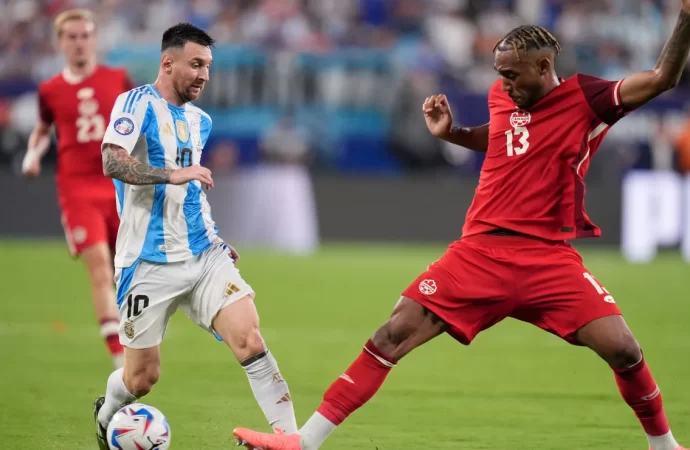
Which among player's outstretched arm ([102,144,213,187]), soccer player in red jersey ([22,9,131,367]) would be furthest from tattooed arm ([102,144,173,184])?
soccer player in red jersey ([22,9,131,367])

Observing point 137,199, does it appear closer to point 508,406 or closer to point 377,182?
point 508,406

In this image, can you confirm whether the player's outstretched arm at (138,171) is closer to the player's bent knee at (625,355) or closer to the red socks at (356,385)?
the red socks at (356,385)

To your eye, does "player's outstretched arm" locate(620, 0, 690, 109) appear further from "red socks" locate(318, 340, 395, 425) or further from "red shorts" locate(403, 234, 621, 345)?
"red socks" locate(318, 340, 395, 425)

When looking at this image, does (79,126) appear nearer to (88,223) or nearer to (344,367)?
(88,223)

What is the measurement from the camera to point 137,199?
18.8 ft

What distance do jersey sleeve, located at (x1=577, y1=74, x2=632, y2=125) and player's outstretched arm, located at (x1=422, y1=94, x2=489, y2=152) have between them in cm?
70

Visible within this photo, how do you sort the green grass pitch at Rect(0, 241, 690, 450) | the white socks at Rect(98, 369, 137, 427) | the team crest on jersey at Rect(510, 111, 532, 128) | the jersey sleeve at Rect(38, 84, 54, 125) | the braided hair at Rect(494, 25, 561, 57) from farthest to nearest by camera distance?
the jersey sleeve at Rect(38, 84, 54, 125) < the green grass pitch at Rect(0, 241, 690, 450) < the white socks at Rect(98, 369, 137, 427) < the team crest on jersey at Rect(510, 111, 532, 128) < the braided hair at Rect(494, 25, 561, 57)

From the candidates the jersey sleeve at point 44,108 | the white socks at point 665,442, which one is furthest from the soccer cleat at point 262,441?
the jersey sleeve at point 44,108

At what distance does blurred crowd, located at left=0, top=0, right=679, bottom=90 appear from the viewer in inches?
809

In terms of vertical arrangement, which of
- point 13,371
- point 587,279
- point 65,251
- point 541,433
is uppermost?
point 587,279

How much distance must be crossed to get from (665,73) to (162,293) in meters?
2.65

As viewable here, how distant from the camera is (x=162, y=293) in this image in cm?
568

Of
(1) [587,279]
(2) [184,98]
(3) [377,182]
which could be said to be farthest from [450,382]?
(3) [377,182]

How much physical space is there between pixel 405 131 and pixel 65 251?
19.5ft
